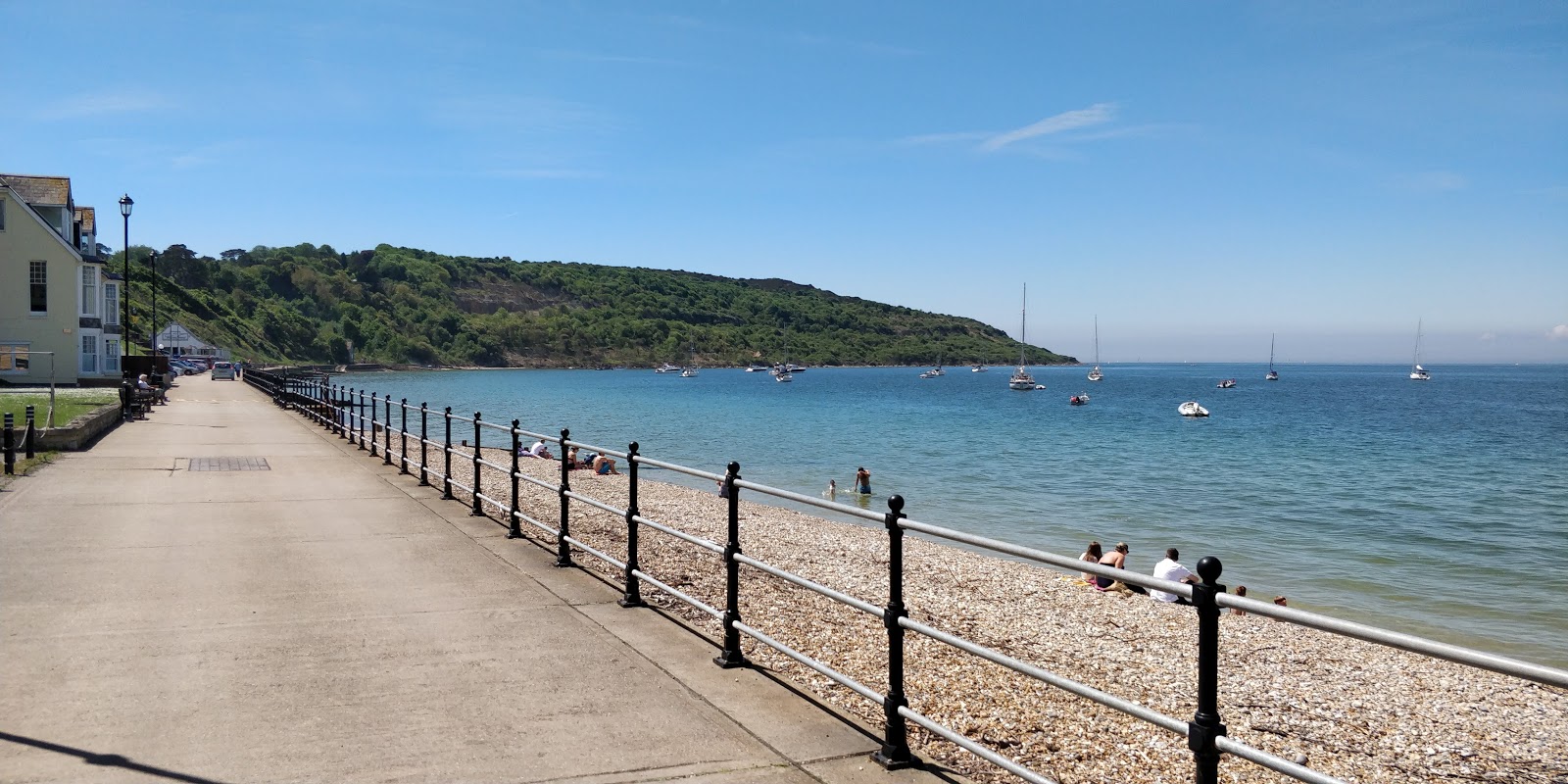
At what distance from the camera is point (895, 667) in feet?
17.8

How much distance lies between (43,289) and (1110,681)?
56.0 metres

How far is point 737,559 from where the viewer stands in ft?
22.6

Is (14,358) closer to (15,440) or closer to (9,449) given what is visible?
(15,440)

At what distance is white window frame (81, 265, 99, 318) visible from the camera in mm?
54312

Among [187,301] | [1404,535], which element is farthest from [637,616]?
[187,301]

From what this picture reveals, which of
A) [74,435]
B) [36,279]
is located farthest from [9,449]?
[36,279]

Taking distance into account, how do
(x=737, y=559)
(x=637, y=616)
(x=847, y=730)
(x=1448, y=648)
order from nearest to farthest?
1. (x=1448, y=648)
2. (x=847, y=730)
3. (x=737, y=559)
4. (x=637, y=616)

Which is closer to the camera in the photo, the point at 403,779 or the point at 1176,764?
the point at 403,779

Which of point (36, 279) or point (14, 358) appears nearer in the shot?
point (14, 358)

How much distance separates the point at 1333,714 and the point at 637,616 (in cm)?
570

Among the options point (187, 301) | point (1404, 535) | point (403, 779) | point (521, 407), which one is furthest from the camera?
point (187, 301)

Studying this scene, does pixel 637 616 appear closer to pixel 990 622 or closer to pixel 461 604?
pixel 461 604

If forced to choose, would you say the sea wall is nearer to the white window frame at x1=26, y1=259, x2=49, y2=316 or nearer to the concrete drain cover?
the concrete drain cover

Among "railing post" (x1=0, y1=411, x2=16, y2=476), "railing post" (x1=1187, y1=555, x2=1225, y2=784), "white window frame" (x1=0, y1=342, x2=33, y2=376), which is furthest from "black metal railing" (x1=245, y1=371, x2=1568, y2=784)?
"white window frame" (x1=0, y1=342, x2=33, y2=376)
